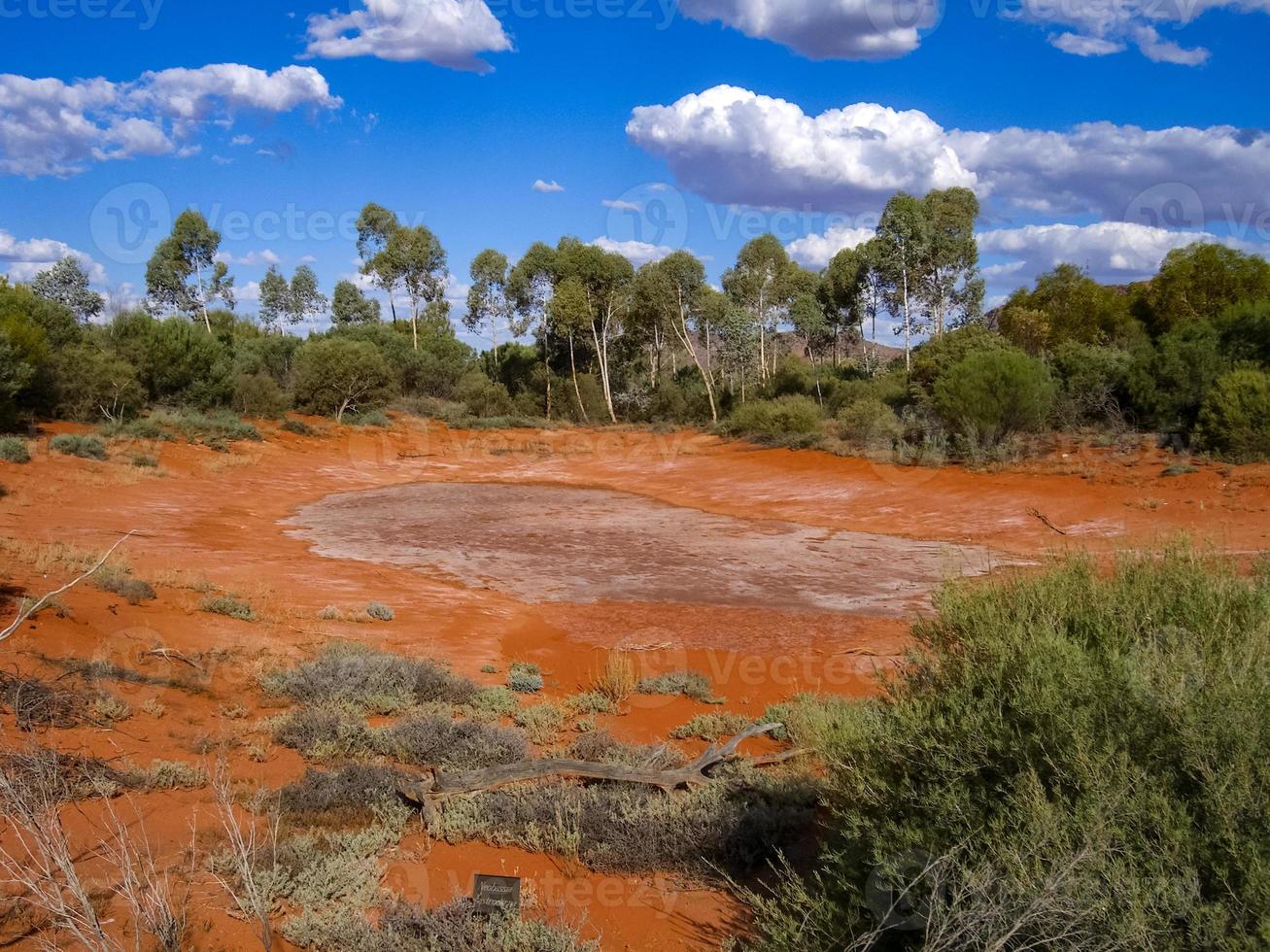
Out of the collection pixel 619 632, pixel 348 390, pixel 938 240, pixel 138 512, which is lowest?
pixel 619 632

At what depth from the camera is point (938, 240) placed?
117 feet

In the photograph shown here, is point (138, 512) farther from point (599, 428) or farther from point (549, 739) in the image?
point (599, 428)

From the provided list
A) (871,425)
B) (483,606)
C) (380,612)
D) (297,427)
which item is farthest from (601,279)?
(380,612)

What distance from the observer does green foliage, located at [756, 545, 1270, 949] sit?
261 cm

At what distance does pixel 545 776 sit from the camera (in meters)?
5.92

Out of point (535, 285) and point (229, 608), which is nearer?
point (229, 608)

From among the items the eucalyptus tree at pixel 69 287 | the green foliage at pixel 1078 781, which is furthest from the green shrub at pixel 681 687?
the eucalyptus tree at pixel 69 287

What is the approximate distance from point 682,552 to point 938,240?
84.3 feet

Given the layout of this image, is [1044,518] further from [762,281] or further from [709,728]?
→ [762,281]

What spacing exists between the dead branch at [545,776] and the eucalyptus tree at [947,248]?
33290 millimetres

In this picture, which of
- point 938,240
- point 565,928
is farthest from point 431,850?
point 938,240

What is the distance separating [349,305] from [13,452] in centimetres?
4810

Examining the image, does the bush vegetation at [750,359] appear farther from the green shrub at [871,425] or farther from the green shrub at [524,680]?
the green shrub at [524,680]

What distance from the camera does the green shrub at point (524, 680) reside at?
28.9 ft
